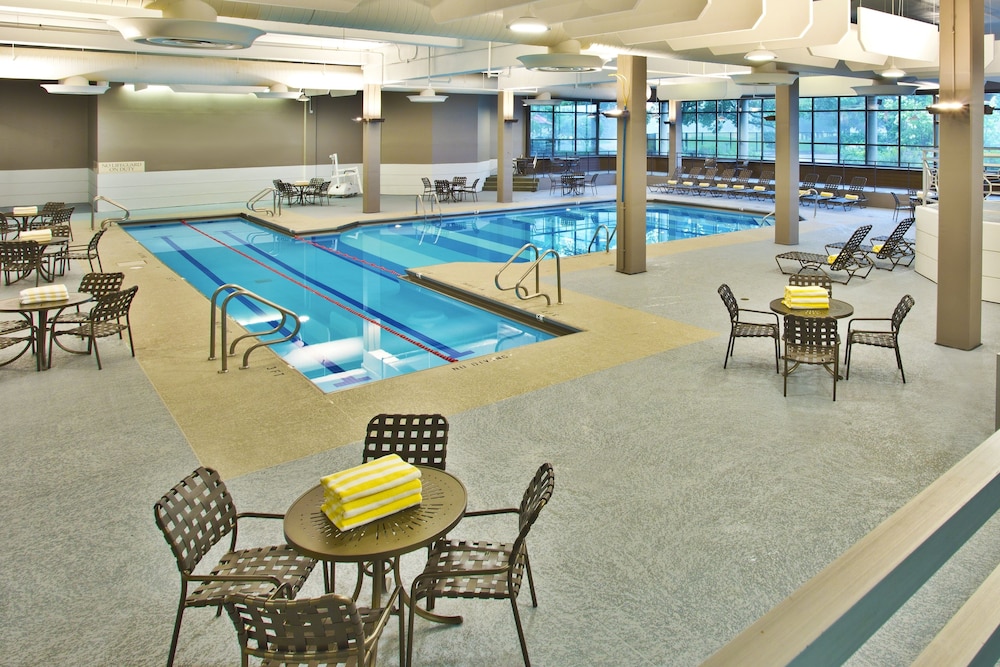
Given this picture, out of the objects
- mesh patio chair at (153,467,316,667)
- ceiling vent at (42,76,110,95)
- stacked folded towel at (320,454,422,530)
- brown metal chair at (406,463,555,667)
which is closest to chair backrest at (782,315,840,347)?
brown metal chair at (406,463,555,667)

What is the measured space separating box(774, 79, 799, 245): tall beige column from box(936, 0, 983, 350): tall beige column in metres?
6.96

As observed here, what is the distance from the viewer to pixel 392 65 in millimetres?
19203

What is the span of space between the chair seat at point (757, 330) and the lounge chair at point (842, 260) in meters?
4.26

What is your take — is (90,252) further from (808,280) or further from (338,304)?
(808,280)

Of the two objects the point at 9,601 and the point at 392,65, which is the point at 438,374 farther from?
the point at 392,65

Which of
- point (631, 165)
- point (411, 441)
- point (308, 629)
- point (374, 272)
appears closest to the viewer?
point (308, 629)

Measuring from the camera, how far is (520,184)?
1094 inches

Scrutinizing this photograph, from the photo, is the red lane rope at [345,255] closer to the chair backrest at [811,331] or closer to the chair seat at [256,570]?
the chair backrest at [811,331]

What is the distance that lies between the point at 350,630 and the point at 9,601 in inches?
88.2

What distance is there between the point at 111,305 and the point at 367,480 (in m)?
5.71

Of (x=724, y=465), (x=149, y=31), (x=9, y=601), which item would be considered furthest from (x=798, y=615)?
(x=149, y=31)

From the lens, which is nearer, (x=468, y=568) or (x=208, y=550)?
(x=468, y=568)

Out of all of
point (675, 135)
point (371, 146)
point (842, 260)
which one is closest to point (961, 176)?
point (842, 260)

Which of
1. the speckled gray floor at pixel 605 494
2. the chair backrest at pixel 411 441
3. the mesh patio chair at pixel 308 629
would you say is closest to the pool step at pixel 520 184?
the speckled gray floor at pixel 605 494
